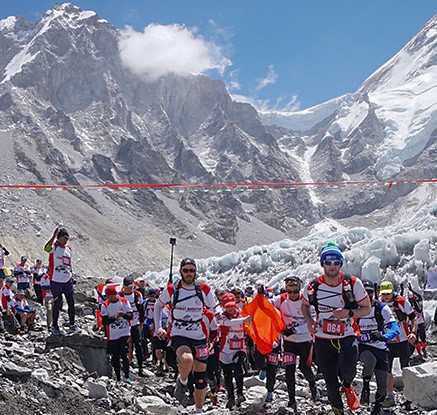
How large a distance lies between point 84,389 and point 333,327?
3515 mm

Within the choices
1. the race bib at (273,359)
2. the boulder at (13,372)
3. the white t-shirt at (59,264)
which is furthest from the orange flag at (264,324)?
the boulder at (13,372)

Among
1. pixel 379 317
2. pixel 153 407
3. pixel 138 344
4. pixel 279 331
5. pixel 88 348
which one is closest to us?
pixel 153 407

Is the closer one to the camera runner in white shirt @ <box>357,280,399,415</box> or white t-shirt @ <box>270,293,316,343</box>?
runner in white shirt @ <box>357,280,399,415</box>

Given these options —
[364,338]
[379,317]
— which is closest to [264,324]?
[364,338]

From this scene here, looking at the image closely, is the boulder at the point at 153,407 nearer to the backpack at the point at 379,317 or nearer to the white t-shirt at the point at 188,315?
the white t-shirt at the point at 188,315

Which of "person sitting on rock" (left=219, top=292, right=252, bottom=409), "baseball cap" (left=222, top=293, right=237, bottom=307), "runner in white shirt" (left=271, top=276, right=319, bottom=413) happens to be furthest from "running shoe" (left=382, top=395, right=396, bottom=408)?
"baseball cap" (left=222, top=293, right=237, bottom=307)

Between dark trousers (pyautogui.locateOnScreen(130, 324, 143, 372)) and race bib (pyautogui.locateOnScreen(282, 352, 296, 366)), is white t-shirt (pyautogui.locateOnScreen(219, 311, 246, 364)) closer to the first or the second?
race bib (pyautogui.locateOnScreen(282, 352, 296, 366))

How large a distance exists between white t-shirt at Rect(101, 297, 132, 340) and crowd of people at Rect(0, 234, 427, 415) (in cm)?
2

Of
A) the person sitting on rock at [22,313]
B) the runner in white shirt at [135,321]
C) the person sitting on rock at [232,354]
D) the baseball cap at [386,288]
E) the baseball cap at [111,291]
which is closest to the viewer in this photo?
the person sitting on rock at [232,354]

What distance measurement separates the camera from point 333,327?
19.4 ft

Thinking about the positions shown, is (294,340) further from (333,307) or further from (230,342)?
(333,307)

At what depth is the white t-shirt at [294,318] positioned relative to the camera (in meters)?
7.84

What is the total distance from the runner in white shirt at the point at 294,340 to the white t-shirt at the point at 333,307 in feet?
5.47

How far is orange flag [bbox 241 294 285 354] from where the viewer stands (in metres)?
8.43
